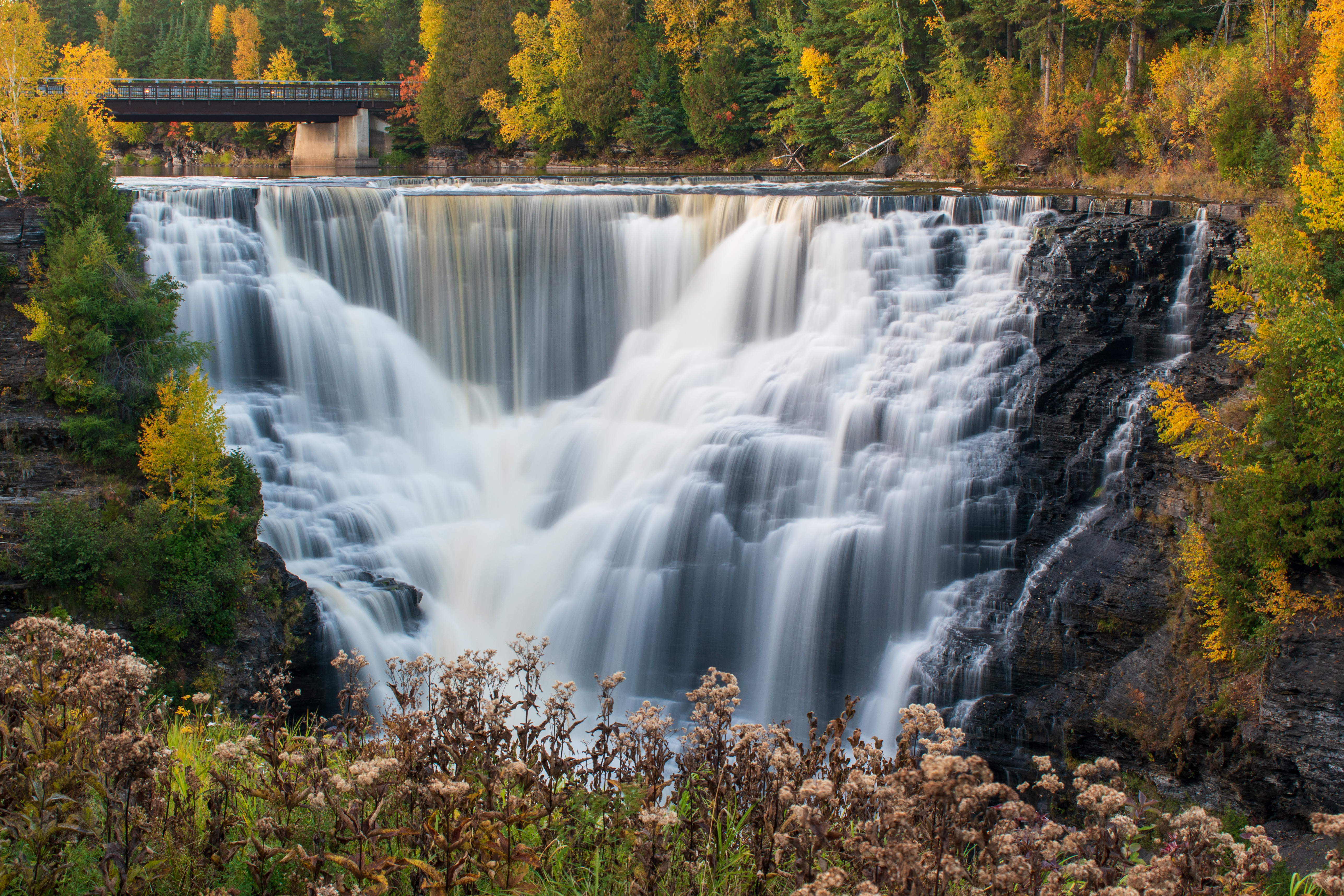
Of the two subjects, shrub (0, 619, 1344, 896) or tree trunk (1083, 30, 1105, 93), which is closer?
shrub (0, 619, 1344, 896)

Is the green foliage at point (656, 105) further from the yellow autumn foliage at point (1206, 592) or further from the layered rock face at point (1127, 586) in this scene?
the yellow autumn foliage at point (1206, 592)

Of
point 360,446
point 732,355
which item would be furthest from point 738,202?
point 360,446

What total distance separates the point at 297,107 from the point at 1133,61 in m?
40.3

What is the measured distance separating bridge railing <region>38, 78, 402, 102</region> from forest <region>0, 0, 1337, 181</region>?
2249mm

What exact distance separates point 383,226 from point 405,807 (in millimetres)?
19934

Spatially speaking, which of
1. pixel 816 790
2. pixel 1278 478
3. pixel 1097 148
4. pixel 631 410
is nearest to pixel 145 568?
pixel 631 410

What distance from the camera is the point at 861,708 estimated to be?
13695 millimetres

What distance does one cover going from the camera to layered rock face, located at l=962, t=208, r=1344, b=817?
38.3ft

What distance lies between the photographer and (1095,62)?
30.6 meters

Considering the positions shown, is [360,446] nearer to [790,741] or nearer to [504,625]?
[504,625]

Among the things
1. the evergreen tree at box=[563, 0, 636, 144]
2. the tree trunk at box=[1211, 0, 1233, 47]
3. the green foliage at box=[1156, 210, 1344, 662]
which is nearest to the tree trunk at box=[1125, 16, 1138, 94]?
the tree trunk at box=[1211, 0, 1233, 47]

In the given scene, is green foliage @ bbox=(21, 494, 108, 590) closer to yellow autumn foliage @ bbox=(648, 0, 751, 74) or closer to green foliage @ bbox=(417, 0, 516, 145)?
yellow autumn foliage @ bbox=(648, 0, 751, 74)

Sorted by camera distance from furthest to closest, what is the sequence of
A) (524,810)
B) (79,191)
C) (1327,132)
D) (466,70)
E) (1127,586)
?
(466,70) < (79,191) < (1327,132) < (1127,586) < (524,810)

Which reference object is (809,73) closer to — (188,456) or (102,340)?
Result: (102,340)
